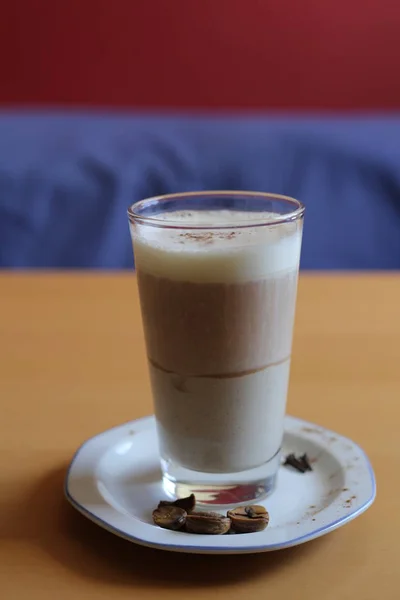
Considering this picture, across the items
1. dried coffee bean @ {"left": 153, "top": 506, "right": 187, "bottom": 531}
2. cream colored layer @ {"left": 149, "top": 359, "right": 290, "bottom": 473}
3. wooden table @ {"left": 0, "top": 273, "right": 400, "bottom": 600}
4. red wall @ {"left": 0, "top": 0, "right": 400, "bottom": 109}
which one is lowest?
wooden table @ {"left": 0, "top": 273, "right": 400, "bottom": 600}

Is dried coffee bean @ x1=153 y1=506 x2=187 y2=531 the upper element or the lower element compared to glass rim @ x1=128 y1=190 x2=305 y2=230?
lower

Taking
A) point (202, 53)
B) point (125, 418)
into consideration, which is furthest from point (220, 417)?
point (202, 53)

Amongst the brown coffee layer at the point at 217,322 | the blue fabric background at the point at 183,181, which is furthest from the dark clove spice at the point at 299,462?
the blue fabric background at the point at 183,181

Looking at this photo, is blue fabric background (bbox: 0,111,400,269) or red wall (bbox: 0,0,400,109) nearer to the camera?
blue fabric background (bbox: 0,111,400,269)

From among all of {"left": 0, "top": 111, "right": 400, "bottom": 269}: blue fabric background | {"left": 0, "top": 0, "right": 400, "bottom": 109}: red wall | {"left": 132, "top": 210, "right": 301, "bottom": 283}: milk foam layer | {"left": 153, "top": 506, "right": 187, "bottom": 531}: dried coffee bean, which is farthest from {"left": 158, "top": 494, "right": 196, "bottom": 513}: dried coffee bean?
{"left": 0, "top": 0, "right": 400, "bottom": 109}: red wall

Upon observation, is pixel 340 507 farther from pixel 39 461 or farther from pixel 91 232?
pixel 91 232

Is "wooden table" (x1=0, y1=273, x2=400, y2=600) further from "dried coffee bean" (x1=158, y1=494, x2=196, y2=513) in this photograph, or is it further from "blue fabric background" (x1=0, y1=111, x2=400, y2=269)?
"blue fabric background" (x1=0, y1=111, x2=400, y2=269)

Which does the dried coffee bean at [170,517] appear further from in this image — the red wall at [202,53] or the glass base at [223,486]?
the red wall at [202,53]
